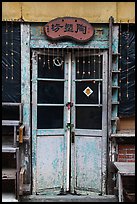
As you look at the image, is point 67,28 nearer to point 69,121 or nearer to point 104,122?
point 69,121

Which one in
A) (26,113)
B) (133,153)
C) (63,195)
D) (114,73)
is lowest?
(63,195)

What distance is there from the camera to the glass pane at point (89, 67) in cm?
488

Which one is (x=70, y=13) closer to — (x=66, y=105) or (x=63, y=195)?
(x=66, y=105)

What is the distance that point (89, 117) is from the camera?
4930 millimetres

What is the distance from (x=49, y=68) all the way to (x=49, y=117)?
2.65ft

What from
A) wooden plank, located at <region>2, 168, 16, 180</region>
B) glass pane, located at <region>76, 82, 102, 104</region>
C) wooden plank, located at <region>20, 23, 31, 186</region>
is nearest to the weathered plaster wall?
wooden plank, located at <region>20, 23, 31, 186</region>

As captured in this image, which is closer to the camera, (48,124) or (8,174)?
(8,174)

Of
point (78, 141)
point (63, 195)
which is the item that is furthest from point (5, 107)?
point (63, 195)

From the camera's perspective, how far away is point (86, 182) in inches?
193

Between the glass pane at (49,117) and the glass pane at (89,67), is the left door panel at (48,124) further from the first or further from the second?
the glass pane at (89,67)

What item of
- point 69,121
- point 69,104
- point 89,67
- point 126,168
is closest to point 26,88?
point 69,104

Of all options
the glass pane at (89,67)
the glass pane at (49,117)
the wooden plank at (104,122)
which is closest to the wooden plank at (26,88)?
the glass pane at (49,117)

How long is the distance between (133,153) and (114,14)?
7.43 feet

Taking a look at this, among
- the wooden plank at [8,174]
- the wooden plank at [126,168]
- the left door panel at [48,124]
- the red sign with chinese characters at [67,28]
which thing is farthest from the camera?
the left door panel at [48,124]
